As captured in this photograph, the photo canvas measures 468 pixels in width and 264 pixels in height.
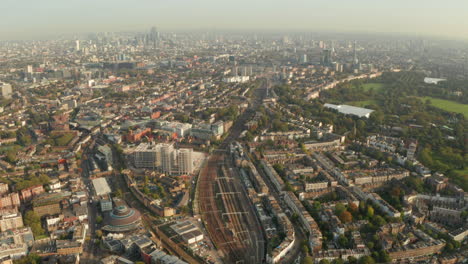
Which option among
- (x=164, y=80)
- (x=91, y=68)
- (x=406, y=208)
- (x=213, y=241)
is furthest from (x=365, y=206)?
(x=91, y=68)

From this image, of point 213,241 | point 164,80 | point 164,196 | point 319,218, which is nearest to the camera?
point 213,241

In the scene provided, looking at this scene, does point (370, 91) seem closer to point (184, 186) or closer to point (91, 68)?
point (184, 186)

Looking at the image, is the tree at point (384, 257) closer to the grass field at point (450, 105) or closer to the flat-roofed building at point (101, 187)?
the flat-roofed building at point (101, 187)

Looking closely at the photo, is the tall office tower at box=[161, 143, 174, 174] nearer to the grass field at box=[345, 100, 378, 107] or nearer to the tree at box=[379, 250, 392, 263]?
the tree at box=[379, 250, 392, 263]

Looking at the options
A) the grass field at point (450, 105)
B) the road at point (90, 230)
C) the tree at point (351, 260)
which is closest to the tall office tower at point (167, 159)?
the road at point (90, 230)

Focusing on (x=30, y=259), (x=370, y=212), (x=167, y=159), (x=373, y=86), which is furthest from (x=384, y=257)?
(x=373, y=86)

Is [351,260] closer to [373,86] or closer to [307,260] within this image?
[307,260]
